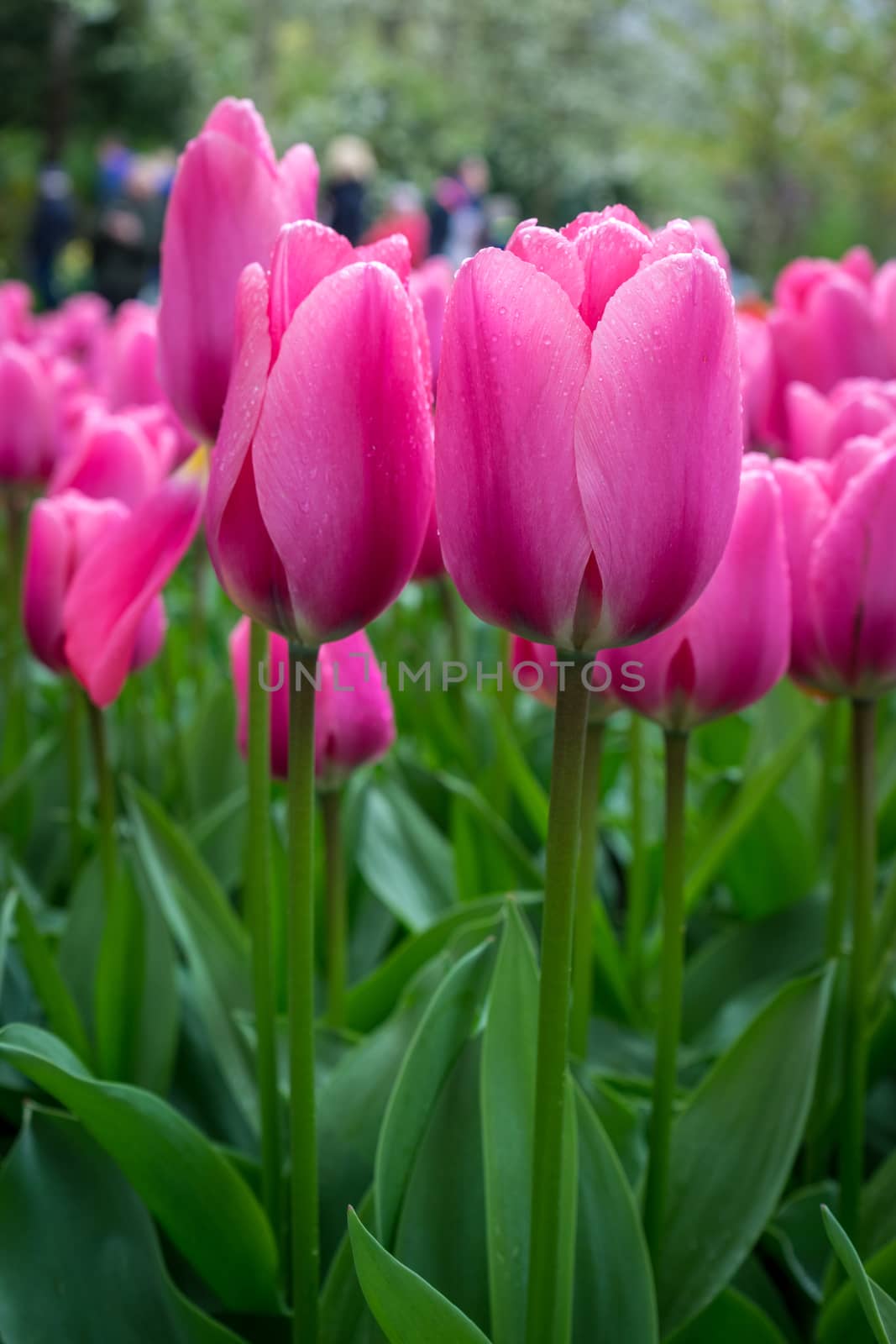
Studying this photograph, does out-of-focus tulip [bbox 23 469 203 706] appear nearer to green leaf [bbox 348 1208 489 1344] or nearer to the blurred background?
green leaf [bbox 348 1208 489 1344]

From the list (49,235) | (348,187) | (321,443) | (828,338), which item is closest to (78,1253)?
(321,443)

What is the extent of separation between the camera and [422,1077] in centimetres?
72

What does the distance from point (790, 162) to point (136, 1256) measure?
19.1 m

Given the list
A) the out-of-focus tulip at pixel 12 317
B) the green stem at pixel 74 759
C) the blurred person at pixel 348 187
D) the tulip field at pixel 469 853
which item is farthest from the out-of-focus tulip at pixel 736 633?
the blurred person at pixel 348 187

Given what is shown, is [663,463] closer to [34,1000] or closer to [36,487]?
[34,1000]

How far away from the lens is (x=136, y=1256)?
0.77 meters

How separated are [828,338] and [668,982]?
Result: 782 millimetres

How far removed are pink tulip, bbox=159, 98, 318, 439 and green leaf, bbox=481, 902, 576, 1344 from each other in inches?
14.7

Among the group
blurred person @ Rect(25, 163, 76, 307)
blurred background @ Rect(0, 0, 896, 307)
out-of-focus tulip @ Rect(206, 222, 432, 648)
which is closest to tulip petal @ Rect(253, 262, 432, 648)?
out-of-focus tulip @ Rect(206, 222, 432, 648)

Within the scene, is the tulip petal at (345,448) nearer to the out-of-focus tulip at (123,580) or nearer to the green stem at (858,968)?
the out-of-focus tulip at (123,580)

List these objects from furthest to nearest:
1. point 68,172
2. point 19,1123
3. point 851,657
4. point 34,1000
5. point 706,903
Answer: point 68,172, point 706,903, point 34,1000, point 19,1123, point 851,657

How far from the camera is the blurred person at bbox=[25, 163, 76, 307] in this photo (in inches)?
382

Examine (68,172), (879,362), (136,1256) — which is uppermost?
(68,172)

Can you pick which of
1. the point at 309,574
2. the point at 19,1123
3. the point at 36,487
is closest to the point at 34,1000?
the point at 19,1123
